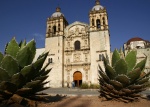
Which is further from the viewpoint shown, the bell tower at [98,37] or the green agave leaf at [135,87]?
the bell tower at [98,37]

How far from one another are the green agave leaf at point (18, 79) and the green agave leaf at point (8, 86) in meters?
0.07

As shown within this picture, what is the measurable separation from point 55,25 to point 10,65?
2863 cm

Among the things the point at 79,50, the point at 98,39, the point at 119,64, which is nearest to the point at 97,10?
the point at 98,39

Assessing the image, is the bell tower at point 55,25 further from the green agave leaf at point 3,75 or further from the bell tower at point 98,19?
the green agave leaf at point 3,75

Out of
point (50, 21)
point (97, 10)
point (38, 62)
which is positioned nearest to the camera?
point (38, 62)

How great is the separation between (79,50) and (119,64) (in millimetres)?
24671

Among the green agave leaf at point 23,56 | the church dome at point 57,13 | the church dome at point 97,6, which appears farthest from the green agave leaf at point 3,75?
the church dome at point 57,13

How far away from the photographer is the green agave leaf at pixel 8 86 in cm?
317

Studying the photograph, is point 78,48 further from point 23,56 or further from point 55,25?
point 23,56

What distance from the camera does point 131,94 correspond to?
418cm

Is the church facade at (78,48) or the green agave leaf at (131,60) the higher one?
the church facade at (78,48)

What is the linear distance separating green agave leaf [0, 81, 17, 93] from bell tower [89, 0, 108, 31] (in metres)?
25.8

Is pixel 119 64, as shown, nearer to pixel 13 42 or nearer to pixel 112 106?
pixel 112 106

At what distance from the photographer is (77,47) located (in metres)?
29.8
